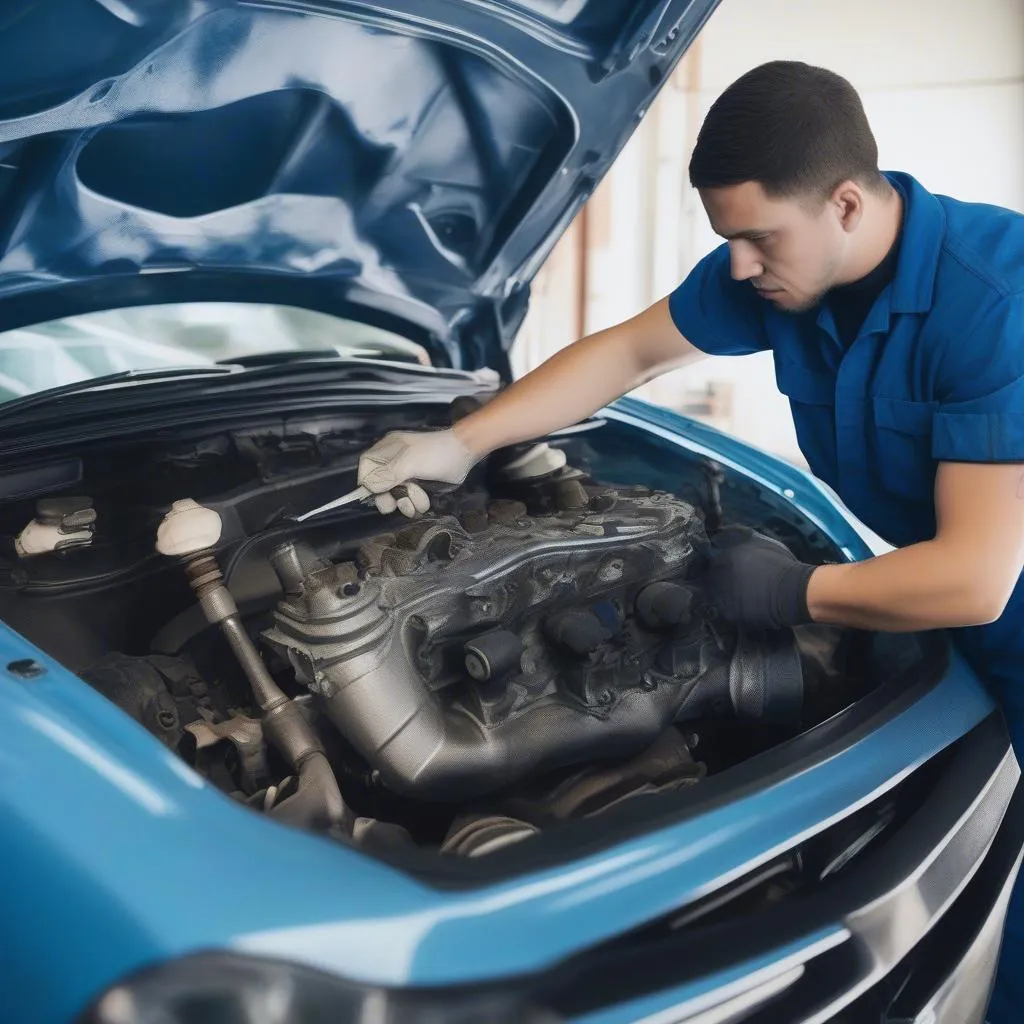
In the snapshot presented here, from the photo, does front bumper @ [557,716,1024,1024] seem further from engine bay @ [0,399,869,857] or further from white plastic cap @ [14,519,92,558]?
white plastic cap @ [14,519,92,558]

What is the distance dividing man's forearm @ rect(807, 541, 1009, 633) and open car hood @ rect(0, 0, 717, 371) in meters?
0.82

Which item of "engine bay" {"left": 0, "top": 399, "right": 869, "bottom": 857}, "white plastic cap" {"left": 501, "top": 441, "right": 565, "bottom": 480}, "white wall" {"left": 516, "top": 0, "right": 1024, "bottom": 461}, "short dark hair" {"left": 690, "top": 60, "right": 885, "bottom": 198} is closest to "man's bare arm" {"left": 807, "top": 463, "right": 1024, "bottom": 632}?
"engine bay" {"left": 0, "top": 399, "right": 869, "bottom": 857}

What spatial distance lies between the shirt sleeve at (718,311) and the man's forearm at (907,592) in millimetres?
446

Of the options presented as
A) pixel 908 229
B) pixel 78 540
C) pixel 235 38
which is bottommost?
pixel 78 540

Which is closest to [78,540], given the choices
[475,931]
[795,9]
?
[475,931]

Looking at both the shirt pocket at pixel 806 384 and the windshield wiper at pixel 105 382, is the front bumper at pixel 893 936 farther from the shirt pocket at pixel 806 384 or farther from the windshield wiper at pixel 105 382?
the windshield wiper at pixel 105 382

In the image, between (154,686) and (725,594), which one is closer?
(154,686)

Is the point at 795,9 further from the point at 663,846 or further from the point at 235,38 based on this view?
the point at 663,846

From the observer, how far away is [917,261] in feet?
4.17

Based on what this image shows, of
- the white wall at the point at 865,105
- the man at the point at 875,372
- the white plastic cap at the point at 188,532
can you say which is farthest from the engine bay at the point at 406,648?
the white wall at the point at 865,105

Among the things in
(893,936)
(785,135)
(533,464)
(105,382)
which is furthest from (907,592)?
(105,382)

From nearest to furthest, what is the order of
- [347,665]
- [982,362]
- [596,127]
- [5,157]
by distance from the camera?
1. [347,665]
2. [982,362]
3. [5,157]
4. [596,127]

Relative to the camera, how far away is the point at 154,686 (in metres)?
1.16

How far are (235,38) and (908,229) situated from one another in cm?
87
